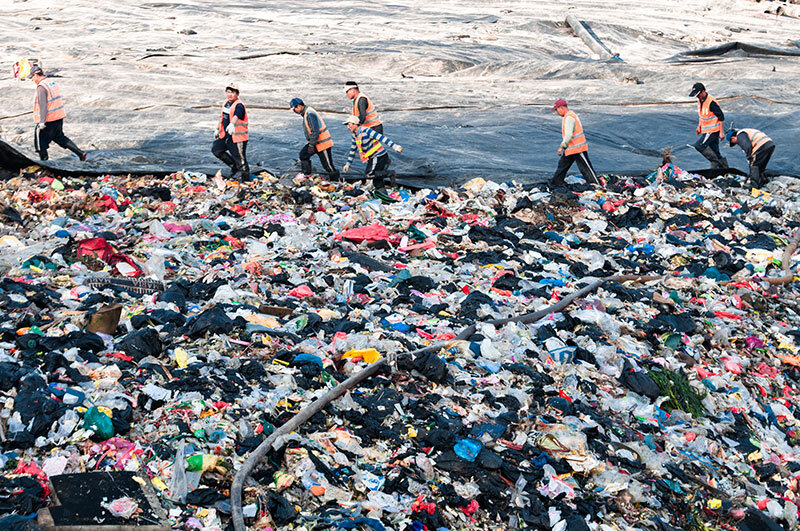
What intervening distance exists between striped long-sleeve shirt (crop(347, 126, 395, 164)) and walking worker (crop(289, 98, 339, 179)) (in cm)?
32

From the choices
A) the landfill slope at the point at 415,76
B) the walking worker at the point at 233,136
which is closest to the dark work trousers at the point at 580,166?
the landfill slope at the point at 415,76

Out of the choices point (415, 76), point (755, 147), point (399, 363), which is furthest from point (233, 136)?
point (415, 76)

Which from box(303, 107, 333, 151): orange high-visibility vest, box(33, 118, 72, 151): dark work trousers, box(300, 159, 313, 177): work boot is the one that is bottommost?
box(300, 159, 313, 177): work boot

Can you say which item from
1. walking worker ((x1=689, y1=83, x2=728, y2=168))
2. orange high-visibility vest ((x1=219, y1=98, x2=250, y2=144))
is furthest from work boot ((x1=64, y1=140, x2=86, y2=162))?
walking worker ((x1=689, y1=83, x2=728, y2=168))

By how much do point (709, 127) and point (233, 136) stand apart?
6306mm

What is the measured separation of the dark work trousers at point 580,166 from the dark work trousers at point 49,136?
6.43m

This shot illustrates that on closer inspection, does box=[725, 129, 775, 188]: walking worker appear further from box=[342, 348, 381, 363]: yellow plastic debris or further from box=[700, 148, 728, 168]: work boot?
box=[342, 348, 381, 363]: yellow plastic debris

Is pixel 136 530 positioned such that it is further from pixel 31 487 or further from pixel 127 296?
pixel 127 296

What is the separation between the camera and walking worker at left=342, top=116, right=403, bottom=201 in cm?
912

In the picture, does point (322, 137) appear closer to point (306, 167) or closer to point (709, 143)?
point (306, 167)

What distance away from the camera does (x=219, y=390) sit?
4.20 m

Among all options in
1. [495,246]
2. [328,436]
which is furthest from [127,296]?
[495,246]

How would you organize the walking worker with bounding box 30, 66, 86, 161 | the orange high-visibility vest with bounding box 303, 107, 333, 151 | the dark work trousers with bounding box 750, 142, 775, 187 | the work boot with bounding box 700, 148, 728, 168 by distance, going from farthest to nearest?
the work boot with bounding box 700, 148, 728, 168, the dark work trousers with bounding box 750, 142, 775, 187, the walking worker with bounding box 30, 66, 86, 161, the orange high-visibility vest with bounding box 303, 107, 333, 151

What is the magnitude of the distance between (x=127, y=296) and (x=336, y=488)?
118 inches
